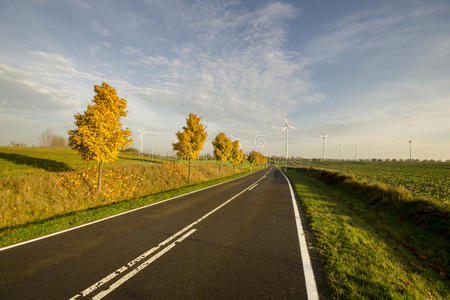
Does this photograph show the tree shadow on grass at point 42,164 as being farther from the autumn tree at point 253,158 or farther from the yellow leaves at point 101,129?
the autumn tree at point 253,158

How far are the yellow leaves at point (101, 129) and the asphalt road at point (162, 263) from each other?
5110 mm

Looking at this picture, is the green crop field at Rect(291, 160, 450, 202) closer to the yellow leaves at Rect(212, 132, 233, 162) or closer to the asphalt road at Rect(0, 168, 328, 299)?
the asphalt road at Rect(0, 168, 328, 299)

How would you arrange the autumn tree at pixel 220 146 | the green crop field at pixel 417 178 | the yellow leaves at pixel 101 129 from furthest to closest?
the autumn tree at pixel 220 146 < the green crop field at pixel 417 178 < the yellow leaves at pixel 101 129

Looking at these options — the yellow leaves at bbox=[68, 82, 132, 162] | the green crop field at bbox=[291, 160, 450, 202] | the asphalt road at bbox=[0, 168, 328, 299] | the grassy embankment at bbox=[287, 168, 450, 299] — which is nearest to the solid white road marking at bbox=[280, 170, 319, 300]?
the asphalt road at bbox=[0, 168, 328, 299]

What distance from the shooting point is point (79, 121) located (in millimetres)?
9750

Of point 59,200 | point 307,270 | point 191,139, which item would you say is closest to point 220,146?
point 191,139

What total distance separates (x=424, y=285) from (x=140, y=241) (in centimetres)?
644

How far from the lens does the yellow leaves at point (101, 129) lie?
9.64 meters

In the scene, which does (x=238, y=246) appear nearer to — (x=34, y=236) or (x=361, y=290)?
(x=361, y=290)

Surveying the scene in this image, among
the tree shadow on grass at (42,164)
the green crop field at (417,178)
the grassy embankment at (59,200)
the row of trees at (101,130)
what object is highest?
the row of trees at (101,130)

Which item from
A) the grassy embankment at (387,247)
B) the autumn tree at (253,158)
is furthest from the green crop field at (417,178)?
the autumn tree at (253,158)

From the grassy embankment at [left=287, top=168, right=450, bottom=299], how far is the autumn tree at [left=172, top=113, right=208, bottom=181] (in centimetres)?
1307

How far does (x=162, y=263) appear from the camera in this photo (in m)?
3.89

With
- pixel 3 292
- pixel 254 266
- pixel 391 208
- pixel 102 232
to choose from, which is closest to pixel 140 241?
pixel 102 232
